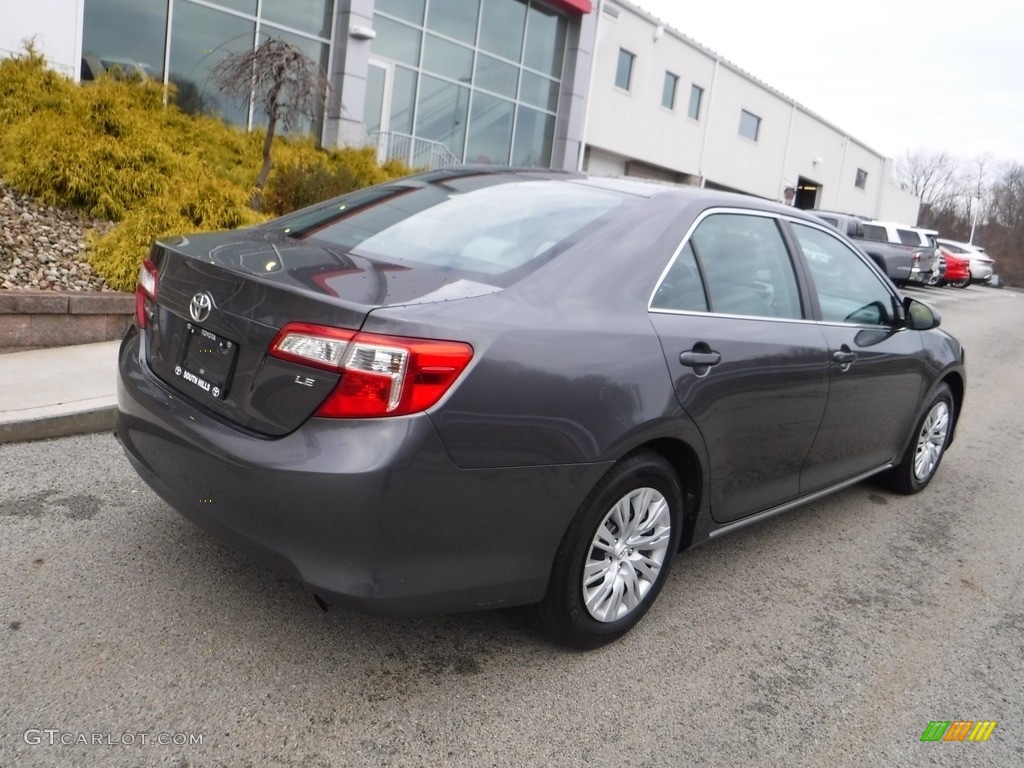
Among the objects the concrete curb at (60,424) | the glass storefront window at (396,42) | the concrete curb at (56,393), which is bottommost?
the concrete curb at (60,424)

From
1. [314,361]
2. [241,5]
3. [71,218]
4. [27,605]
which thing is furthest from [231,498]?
[241,5]

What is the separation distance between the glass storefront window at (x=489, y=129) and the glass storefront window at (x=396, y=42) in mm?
2307

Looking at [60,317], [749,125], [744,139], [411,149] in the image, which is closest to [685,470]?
[60,317]

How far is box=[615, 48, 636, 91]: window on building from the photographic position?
81.8 feet

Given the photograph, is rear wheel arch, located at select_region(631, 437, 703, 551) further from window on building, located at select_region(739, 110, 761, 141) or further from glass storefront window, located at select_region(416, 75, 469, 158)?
window on building, located at select_region(739, 110, 761, 141)

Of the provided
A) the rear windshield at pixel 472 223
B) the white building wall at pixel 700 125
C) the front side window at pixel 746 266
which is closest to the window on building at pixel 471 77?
the white building wall at pixel 700 125

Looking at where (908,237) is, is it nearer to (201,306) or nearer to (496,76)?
(496,76)

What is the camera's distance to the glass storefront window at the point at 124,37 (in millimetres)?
12102

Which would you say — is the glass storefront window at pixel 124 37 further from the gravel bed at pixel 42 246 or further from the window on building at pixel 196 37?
the gravel bed at pixel 42 246

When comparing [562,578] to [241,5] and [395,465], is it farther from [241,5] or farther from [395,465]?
[241,5]

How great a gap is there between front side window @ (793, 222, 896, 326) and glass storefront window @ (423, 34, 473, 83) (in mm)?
14945

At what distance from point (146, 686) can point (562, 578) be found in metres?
1.29

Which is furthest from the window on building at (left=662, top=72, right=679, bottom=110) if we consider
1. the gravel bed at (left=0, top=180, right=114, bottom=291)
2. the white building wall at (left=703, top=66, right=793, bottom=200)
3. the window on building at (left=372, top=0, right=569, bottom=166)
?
the gravel bed at (left=0, top=180, right=114, bottom=291)

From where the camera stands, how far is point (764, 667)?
126 inches
